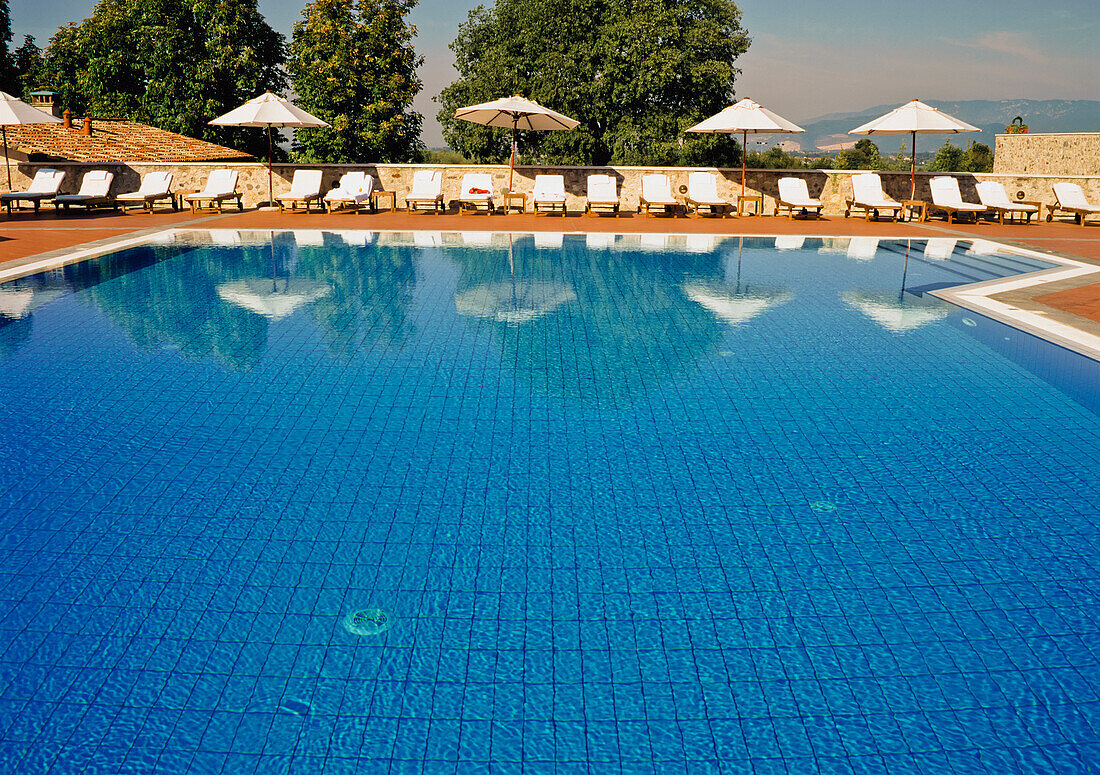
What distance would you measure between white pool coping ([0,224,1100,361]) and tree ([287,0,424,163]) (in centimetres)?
1128

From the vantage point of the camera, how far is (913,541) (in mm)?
3898

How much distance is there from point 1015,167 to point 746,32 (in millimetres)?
11316

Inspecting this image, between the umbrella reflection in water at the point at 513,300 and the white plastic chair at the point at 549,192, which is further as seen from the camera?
the white plastic chair at the point at 549,192

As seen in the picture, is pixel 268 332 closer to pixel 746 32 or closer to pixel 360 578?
pixel 360 578

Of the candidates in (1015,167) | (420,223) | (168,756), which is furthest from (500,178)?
(1015,167)

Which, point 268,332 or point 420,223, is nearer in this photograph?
point 268,332

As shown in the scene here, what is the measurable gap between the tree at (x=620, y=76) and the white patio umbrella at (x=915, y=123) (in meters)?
8.63

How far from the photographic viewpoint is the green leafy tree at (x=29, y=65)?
32625 millimetres

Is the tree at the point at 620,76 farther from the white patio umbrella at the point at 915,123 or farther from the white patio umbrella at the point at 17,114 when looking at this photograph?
the white patio umbrella at the point at 17,114

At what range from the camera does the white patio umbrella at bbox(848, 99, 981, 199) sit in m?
15.9

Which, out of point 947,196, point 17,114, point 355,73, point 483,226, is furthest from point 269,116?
point 947,196

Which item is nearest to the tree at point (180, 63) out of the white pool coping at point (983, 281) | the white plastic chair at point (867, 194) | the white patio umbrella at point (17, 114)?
the white patio umbrella at point (17, 114)

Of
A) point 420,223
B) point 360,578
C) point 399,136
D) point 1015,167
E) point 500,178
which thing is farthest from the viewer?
point 1015,167

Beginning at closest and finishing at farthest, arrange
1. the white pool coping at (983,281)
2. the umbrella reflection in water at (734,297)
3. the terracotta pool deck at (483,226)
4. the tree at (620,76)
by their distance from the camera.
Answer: the white pool coping at (983,281) → the umbrella reflection in water at (734,297) → the terracotta pool deck at (483,226) → the tree at (620,76)
